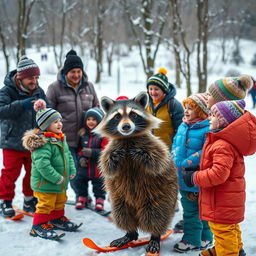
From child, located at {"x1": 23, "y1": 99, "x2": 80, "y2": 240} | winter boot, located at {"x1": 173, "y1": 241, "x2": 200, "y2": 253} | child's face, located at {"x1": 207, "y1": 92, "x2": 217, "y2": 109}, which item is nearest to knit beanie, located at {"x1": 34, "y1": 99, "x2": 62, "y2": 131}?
child, located at {"x1": 23, "y1": 99, "x2": 80, "y2": 240}

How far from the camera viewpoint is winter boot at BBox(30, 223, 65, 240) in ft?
10.0

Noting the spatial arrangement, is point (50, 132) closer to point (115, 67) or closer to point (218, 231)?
point (218, 231)

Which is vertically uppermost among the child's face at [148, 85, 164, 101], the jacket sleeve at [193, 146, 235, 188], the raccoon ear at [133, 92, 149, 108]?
the child's face at [148, 85, 164, 101]

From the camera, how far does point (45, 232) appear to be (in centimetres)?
310

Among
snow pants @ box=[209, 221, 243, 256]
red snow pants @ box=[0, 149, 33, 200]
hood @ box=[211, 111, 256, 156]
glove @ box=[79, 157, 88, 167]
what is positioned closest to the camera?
hood @ box=[211, 111, 256, 156]

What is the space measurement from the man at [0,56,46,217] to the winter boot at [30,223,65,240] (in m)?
0.62

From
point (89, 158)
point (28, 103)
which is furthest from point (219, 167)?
point (28, 103)

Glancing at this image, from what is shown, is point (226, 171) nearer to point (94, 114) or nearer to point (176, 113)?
point (176, 113)

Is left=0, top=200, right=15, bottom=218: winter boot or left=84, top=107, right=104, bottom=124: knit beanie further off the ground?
left=84, top=107, right=104, bottom=124: knit beanie

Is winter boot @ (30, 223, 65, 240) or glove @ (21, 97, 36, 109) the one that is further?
glove @ (21, 97, 36, 109)

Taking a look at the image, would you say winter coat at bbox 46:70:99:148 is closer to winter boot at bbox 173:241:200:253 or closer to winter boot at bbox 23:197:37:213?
winter boot at bbox 23:197:37:213

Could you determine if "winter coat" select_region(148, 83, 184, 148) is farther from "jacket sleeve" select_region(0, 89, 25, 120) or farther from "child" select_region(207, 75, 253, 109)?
"jacket sleeve" select_region(0, 89, 25, 120)

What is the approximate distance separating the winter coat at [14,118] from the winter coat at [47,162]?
44 centimetres

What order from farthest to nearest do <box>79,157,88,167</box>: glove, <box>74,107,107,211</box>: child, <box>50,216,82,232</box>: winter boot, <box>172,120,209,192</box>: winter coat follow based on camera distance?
<box>79,157,88,167</box>: glove < <box>74,107,107,211</box>: child < <box>50,216,82,232</box>: winter boot < <box>172,120,209,192</box>: winter coat
